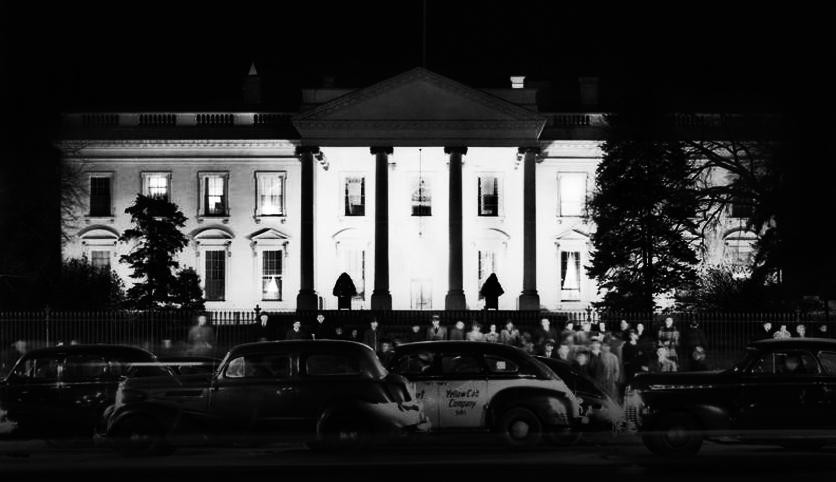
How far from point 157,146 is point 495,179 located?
51.5ft

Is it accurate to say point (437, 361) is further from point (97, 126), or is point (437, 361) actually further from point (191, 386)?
point (97, 126)

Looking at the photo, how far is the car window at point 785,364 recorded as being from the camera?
54.9 ft

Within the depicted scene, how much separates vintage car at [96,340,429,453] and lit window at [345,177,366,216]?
118 ft

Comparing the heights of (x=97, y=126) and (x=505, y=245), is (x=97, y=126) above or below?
above

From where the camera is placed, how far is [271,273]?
5269 cm

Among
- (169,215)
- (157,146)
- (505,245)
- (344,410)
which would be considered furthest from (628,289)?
(344,410)

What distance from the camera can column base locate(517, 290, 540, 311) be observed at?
4656 centimetres

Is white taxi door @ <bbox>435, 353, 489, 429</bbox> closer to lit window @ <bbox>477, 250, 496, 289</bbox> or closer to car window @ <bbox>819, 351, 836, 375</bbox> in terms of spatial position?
car window @ <bbox>819, 351, 836, 375</bbox>

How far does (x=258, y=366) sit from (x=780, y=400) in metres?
7.64

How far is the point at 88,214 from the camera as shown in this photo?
2063 inches

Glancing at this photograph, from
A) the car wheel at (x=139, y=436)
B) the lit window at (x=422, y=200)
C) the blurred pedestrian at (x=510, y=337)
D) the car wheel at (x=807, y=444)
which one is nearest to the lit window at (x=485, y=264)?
the lit window at (x=422, y=200)

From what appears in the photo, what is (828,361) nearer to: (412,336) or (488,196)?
(412,336)

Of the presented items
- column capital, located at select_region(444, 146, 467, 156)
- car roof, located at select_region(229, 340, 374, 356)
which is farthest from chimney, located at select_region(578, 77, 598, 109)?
car roof, located at select_region(229, 340, 374, 356)

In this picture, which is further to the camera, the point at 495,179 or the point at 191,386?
the point at 495,179
